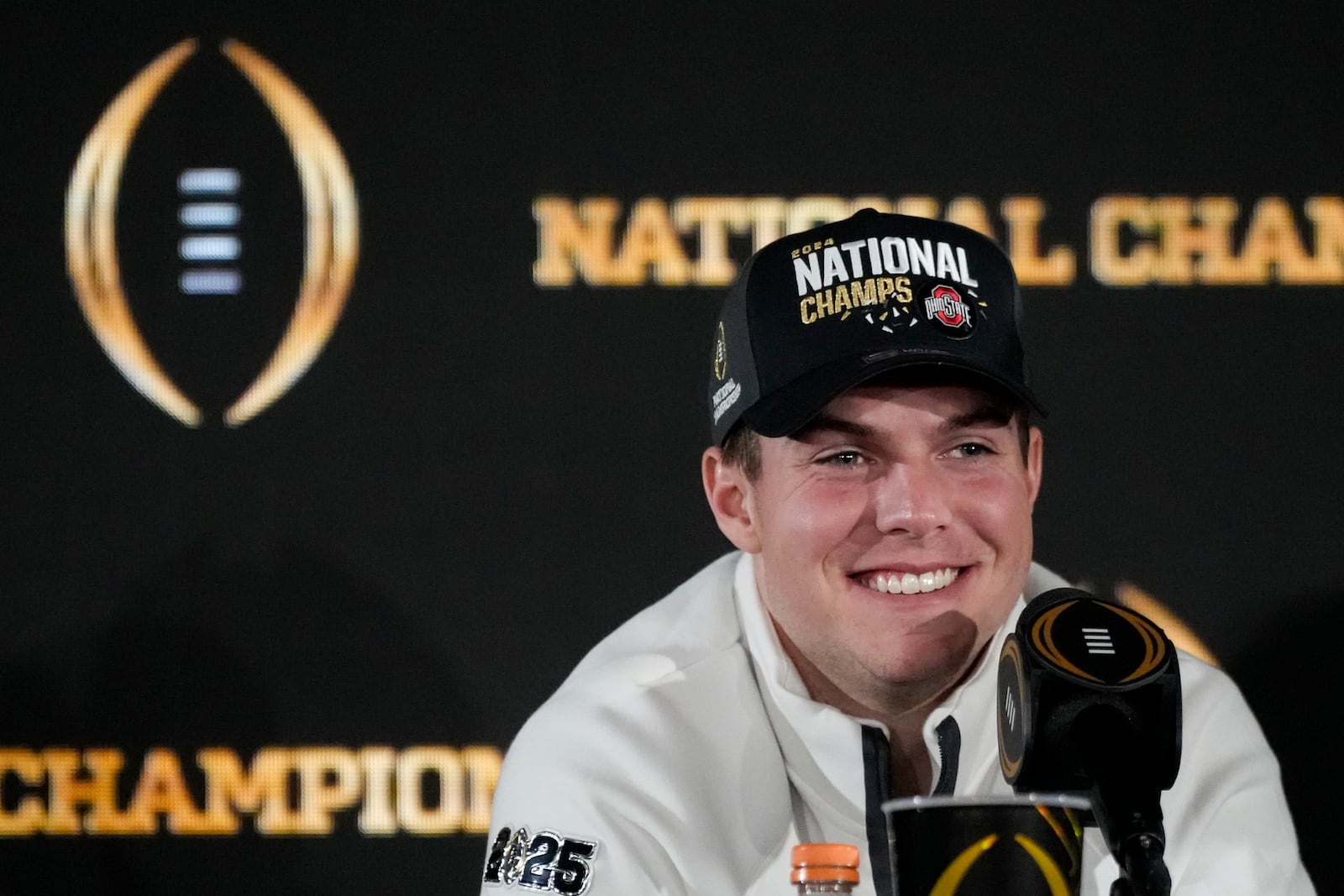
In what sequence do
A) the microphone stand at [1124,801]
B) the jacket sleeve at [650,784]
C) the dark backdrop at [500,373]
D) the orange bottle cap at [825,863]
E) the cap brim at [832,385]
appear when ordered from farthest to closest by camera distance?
the dark backdrop at [500,373]
the jacket sleeve at [650,784]
the cap brim at [832,385]
the orange bottle cap at [825,863]
the microphone stand at [1124,801]

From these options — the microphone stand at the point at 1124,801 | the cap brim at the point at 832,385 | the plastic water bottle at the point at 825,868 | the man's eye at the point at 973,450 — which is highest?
the cap brim at the point at 832,385

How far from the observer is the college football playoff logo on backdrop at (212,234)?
226 cm

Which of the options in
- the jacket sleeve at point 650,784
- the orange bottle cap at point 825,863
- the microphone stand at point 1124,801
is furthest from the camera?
the jacket sleeve at point 650,784

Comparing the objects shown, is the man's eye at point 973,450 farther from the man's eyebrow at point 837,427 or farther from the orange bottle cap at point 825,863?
the orange bottle cap at point 825,863

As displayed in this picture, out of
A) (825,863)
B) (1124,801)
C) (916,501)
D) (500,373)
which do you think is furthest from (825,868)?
(500,373)

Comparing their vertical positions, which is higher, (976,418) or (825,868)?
(976,418)

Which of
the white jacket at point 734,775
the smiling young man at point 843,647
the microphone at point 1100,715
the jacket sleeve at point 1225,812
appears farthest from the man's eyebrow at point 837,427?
the microphone at point 1100,715

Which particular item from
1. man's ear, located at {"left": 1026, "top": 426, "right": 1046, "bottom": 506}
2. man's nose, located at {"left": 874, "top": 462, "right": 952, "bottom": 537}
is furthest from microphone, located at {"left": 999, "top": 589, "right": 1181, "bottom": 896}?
man's ear, located at {"left": 1026, "top": 426, "right": 1046, "bottom": 506}

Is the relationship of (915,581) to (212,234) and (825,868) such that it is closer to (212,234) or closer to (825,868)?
(825,868)

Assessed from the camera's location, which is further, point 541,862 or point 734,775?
point 734,775

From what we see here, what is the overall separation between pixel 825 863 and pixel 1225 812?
2.35 ft

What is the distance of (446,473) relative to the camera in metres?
2.25

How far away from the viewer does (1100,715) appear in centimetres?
83

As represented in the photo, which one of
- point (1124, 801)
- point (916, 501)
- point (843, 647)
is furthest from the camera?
point (843, 647)
